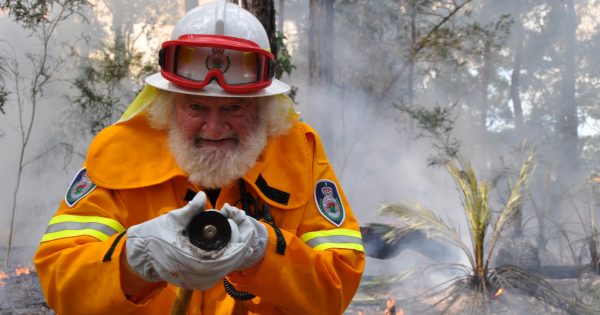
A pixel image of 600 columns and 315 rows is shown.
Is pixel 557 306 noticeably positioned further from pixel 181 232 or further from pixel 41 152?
pixel 41 152

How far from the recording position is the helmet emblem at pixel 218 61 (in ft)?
8.52

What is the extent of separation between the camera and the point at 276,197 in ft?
8.56

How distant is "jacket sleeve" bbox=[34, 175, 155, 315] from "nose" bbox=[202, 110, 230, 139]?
424 millimetres

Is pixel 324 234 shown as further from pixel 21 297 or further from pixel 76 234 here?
pixel 21 297

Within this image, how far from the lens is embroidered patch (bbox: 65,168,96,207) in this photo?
246 cm

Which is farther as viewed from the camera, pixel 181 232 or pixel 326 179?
pixel 326 179

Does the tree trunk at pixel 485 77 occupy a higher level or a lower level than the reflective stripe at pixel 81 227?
higher

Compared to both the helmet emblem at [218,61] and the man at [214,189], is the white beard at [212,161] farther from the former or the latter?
the helmet emblem at [218,61]

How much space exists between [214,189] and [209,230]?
740 mm

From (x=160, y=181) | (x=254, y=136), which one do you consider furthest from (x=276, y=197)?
(x=160, y=181)

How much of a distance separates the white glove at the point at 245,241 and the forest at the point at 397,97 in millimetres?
7803

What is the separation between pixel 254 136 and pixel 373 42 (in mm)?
Result: 10437

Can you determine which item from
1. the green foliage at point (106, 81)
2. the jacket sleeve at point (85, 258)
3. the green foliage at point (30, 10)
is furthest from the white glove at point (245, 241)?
the green foliage at point (106, 81)

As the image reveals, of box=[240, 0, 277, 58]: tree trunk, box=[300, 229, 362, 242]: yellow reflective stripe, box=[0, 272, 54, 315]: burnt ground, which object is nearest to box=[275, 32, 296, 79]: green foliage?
box=[240, 0, 277, 58]: tree trunk
